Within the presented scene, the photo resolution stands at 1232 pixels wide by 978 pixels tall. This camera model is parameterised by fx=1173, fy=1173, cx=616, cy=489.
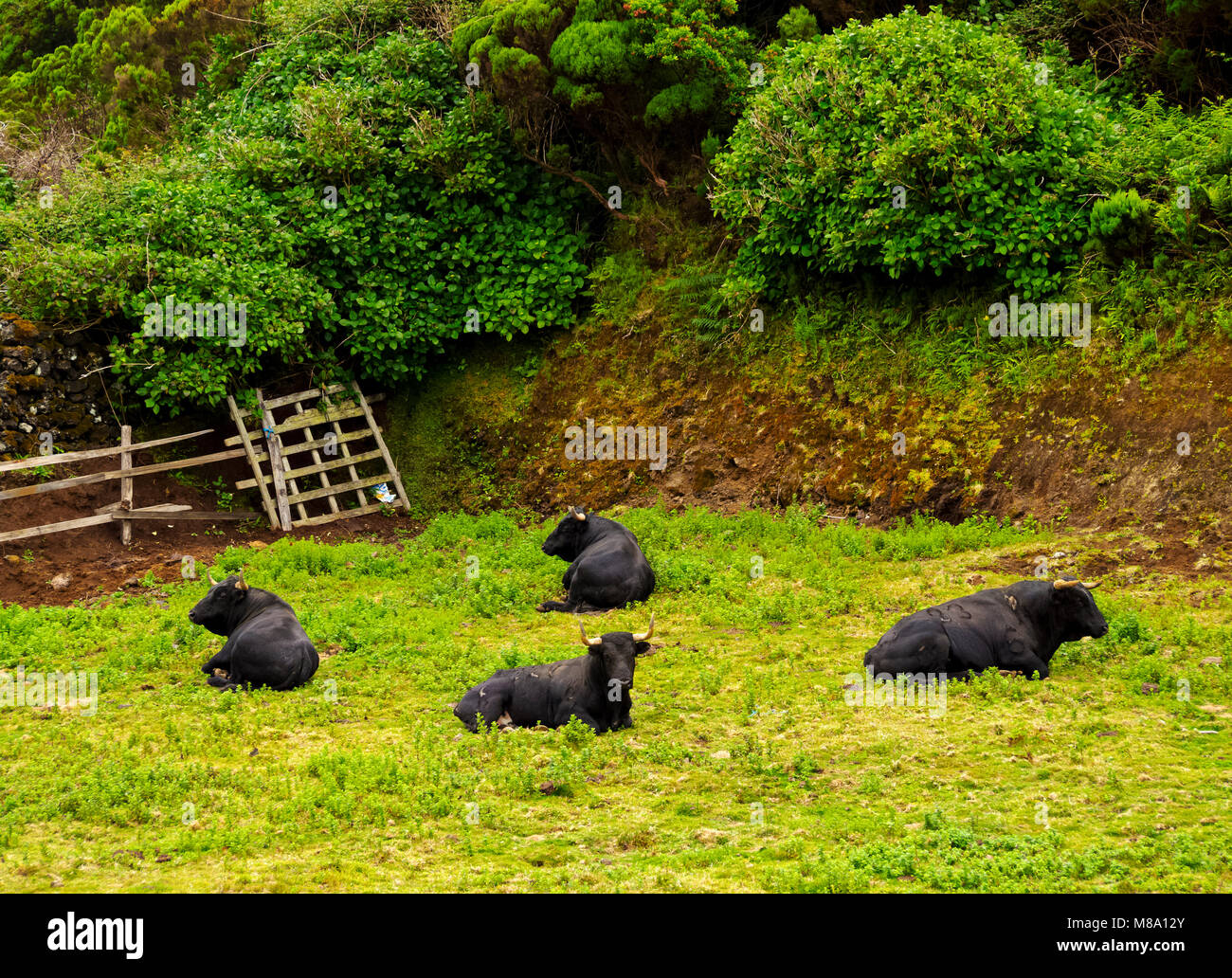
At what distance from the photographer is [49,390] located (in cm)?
1917

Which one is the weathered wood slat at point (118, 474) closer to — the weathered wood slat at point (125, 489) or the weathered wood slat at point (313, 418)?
the weathered wood slat at point (125, 489)

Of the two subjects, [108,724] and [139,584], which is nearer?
[108,724]

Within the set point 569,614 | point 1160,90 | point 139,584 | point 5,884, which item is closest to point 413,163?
point 139,584

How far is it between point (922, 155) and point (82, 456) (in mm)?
13285

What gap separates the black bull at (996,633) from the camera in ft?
35.3

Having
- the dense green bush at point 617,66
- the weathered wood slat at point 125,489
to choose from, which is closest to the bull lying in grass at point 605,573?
the weathered wood slat at point 125,489

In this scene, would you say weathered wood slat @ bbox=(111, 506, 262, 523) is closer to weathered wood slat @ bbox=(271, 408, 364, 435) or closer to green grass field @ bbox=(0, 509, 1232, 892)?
weathered wood slat @ bbox=(271, 408, 364, 435)

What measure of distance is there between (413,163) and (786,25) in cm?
733

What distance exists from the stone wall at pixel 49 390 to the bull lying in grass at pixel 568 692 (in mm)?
11589

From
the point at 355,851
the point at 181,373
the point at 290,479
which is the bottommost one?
the point at 355,851

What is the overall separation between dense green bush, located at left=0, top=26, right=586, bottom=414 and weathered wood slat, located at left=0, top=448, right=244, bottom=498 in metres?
1.01

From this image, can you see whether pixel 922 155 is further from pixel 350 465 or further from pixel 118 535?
pixel 118 535

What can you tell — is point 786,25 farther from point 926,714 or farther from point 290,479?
point 926,714

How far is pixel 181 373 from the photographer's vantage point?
763 inches
